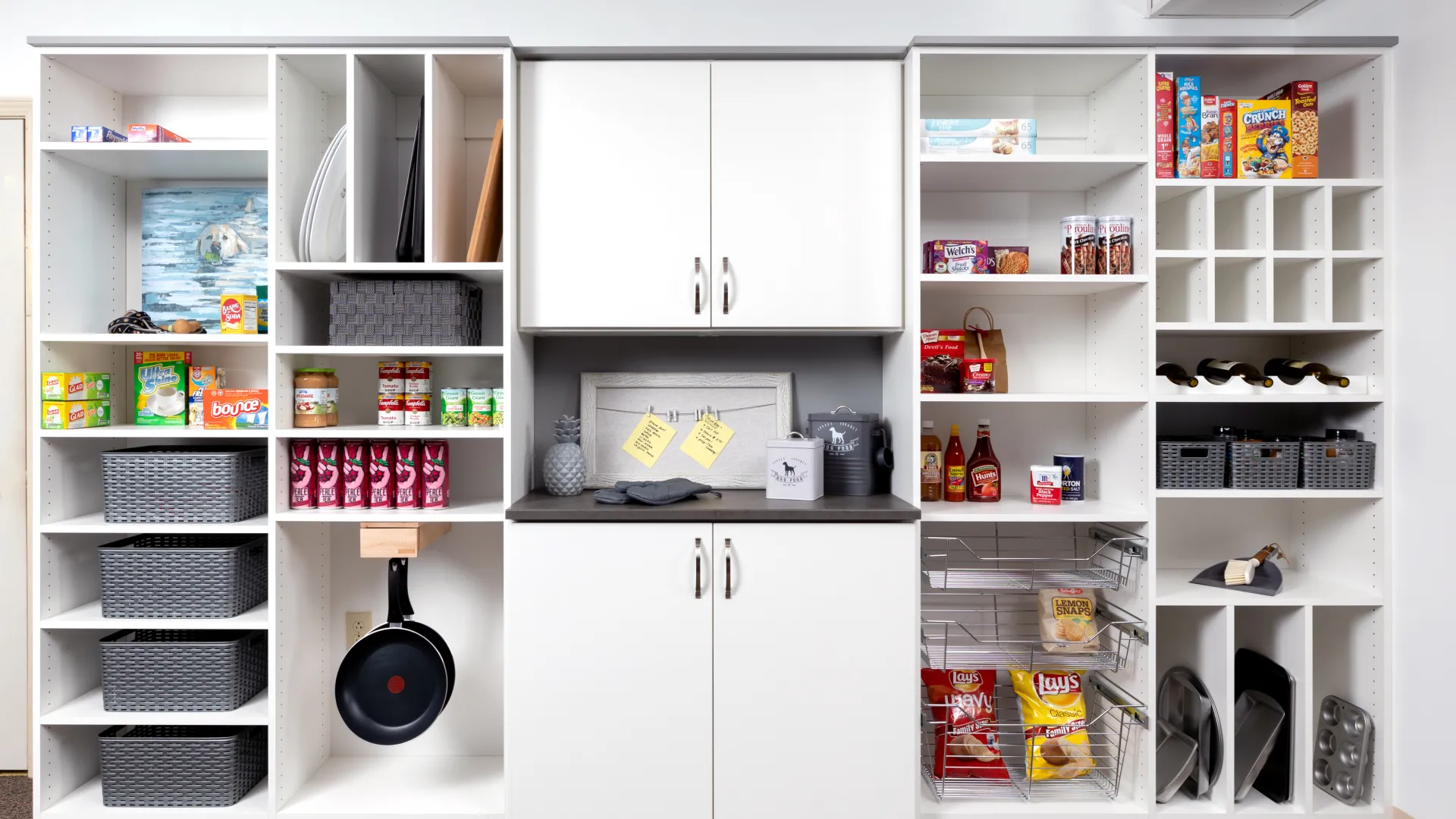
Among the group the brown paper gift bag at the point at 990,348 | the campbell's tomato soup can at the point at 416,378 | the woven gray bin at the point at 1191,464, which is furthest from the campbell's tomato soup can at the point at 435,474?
the woven gray bin at the point at 1191,464

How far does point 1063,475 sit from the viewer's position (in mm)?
2291

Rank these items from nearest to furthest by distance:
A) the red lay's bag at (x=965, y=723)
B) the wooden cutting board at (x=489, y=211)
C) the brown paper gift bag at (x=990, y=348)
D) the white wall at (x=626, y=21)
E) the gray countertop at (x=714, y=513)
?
the gray countertop at (x=714, y=513)
the wooden cutting board at (x=489, y=211)
the red lay's bag at (x=965, y=723)
the brown paper gift bag at (x=990, y=348)
the white wall at (x=626, y=21)

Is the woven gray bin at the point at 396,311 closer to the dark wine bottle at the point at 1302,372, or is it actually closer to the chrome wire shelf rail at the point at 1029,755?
the chrome wire shelf rail at the point at 1029,755

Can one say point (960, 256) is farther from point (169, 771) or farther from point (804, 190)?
point (169, 771)

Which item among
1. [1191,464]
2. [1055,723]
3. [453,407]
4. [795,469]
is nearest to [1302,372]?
[1191,464]

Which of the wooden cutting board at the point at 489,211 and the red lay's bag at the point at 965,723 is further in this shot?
the red lay's bag at the point at 965,723

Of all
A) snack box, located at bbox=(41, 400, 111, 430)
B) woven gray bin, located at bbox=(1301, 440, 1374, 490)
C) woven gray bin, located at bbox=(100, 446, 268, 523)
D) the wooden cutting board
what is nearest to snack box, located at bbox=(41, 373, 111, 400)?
snack box, located at bbox=(41, 400, 111, 430)

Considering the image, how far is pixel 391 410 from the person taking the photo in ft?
7.05

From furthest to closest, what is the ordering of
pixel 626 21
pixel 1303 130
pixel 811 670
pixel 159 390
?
pixel 626 21 → pixel 159 390 → pixel 1303 130 → pixel 811 670

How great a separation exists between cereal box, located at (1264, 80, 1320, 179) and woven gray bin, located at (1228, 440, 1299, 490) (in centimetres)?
73

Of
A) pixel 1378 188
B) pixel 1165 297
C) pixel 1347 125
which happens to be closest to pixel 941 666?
pixel 1165 297

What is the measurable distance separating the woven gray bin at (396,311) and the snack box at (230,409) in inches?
11.7

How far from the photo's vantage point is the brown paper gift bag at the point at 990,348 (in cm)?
232

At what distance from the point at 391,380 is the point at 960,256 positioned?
5.23 ft
